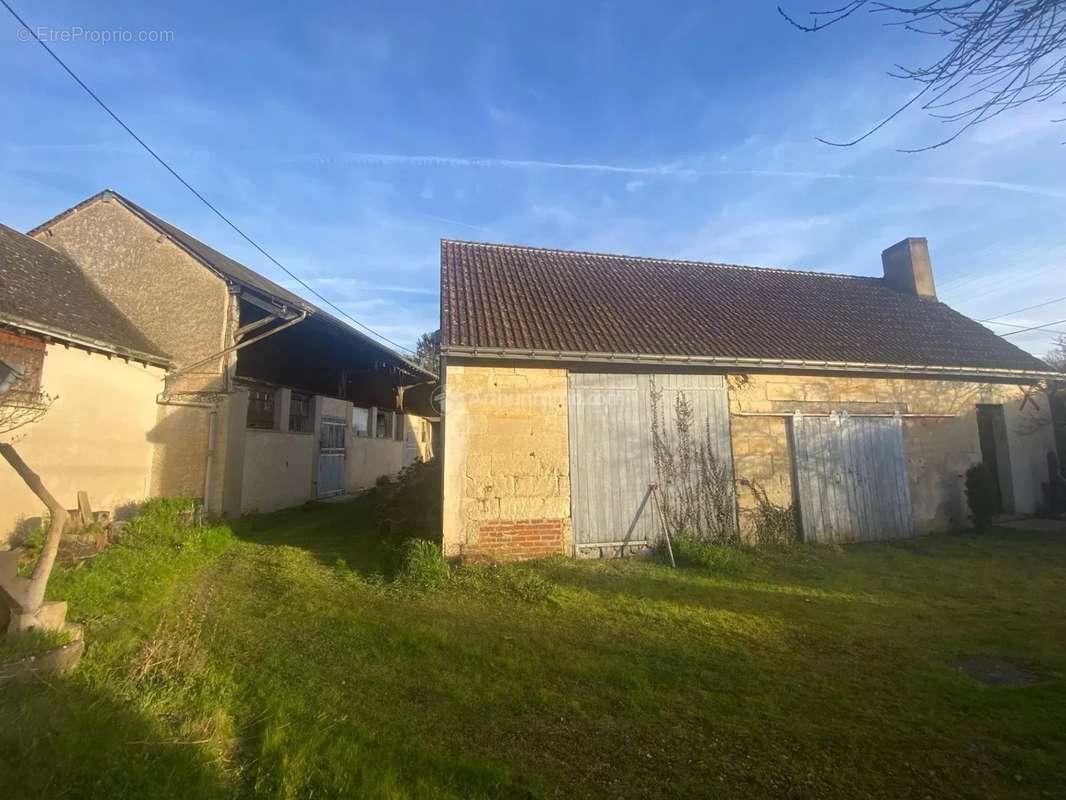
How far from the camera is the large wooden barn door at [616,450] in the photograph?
7.84 m

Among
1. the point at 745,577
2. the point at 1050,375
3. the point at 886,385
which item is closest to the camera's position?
the point at 745,577

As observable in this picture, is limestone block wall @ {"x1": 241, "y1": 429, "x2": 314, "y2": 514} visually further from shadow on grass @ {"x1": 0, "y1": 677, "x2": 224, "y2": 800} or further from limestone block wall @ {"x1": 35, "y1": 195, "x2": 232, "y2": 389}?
shadow on grass @ {"x1": 0, "y1": 677, "x2": 224, "y2": 800}

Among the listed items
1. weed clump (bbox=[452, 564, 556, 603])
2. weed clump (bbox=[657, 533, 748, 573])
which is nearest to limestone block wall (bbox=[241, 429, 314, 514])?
weed clump (bbox=[452, 564, 556, 603])

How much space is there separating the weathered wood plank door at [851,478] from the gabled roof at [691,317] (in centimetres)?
110

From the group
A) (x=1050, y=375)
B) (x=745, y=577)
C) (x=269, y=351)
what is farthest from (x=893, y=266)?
(x=269, y=351)

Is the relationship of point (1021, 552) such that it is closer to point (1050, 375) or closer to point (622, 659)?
point (1050, 375)

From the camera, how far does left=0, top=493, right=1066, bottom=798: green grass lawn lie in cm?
274

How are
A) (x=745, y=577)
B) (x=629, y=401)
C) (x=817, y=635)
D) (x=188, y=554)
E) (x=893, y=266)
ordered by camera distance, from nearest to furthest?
(x=817, y=635) → (x=745, y=577) → (x=188, y=554) → (x=629, y=401) → (x=893, y=266)

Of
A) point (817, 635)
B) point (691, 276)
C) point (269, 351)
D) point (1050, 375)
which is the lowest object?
point (817, 635)

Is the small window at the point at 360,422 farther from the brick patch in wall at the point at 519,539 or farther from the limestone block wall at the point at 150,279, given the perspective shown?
the brick patch in wall at the point at 519,539

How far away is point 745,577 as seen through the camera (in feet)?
22.8

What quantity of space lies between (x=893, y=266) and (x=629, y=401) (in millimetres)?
11240

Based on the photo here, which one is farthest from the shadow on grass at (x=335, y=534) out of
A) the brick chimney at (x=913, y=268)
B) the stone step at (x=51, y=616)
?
the brick chimney at (x=913, y=268)

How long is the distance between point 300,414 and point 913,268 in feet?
55.0
